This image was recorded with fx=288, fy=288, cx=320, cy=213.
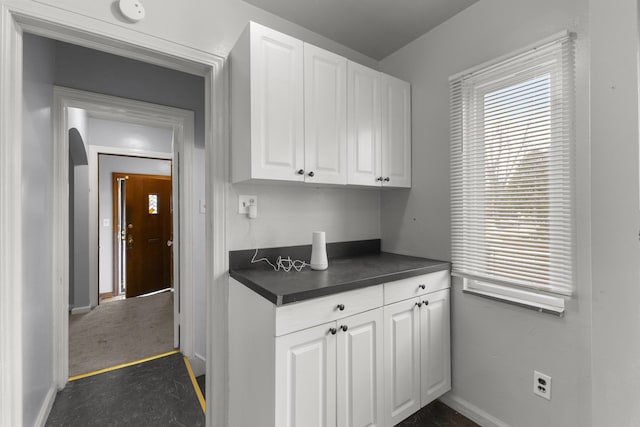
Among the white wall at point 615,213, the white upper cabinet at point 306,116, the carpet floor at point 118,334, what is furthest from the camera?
the carpet floor at point 118,334

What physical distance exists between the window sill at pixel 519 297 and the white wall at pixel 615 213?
198 mm

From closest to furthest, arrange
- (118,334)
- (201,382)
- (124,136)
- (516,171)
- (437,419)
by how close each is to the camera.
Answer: (516,171), (437,419), (201,382), (118,334), (124,136)

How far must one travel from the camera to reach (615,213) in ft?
3.87

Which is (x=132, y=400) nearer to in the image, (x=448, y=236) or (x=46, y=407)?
(x=46, y=407)

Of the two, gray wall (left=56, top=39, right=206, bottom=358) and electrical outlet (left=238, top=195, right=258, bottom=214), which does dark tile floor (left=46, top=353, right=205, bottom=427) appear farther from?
electrical outlet (left=238, top=195, right=258, bottom=214)

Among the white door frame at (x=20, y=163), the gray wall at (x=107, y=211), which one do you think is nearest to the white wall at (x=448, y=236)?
the white door frame at (x=20, y=163)

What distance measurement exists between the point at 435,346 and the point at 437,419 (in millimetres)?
448

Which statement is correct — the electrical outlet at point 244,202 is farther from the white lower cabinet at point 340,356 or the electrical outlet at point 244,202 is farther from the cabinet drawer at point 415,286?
the cabinet drawer at point 415,286

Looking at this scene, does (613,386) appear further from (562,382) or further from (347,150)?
(347,150)

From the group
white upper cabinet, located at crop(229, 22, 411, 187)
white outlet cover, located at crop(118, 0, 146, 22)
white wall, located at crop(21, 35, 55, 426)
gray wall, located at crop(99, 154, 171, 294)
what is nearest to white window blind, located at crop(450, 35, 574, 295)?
white upper cabinet, located at crop(229, 22, 411, 187)

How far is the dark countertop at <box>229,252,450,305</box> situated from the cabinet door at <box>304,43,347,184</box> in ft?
1.72

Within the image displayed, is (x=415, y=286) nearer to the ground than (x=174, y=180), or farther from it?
nearer to the ground

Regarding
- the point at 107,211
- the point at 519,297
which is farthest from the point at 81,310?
the point at 519,297

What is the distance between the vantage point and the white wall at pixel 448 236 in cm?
133
